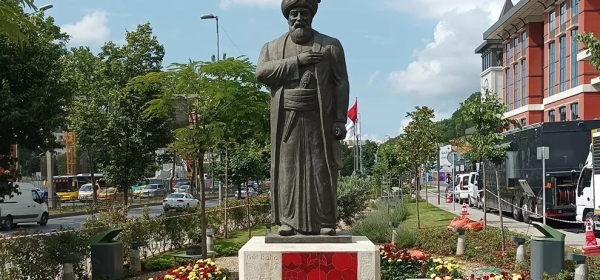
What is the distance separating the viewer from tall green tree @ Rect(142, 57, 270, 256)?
1440 cm

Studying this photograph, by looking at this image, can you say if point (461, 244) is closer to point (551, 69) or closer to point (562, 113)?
point (562, 113)

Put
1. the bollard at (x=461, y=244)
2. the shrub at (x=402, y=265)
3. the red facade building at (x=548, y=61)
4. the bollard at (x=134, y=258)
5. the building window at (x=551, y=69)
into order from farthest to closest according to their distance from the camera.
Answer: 1. the building window at (x=551, y=69)
2. the red facade building at (x=548, y=61)
3. the bollard at (x=461, y=244)
4. the bollard at (x=134, y=258)
5. the shrub at (x=402, y=265)

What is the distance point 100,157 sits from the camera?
2891 cm

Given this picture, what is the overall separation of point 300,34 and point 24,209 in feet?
88.8

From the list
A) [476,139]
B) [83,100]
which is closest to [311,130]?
[476,139]

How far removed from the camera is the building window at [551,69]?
141 ft

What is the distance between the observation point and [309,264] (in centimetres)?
704

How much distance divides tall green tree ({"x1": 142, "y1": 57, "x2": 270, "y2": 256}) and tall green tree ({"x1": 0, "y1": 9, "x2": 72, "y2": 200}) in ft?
6.33

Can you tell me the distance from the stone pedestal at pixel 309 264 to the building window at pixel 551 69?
3951 centimetres

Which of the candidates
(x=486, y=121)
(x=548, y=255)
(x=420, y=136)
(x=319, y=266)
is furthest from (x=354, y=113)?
(x=319, y=266)

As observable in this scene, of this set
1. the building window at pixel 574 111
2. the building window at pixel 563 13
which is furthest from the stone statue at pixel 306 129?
the building window at pixel 563 13

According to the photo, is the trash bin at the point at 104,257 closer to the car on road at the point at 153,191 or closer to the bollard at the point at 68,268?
the bollard at the point at 68,268

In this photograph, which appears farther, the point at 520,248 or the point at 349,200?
the point at 349,200

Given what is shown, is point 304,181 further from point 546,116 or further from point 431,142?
Answer: point 546,116
